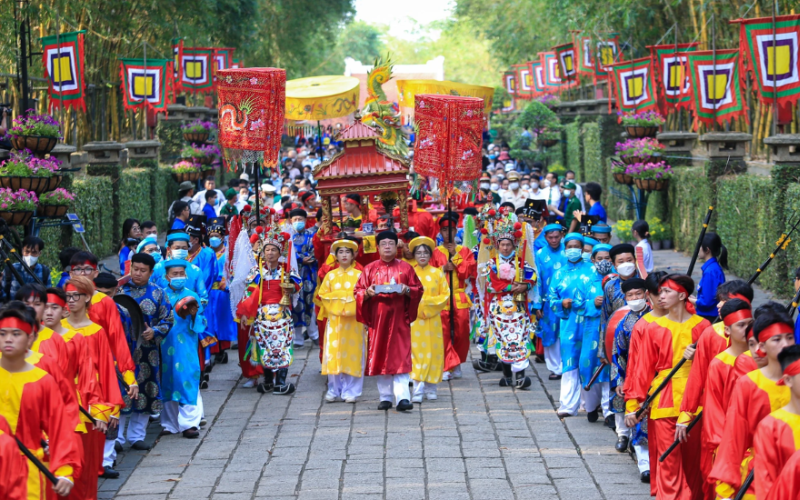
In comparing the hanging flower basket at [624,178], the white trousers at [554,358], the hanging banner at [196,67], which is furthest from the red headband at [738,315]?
the hanging banner at [196,67]

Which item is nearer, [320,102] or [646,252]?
[646,252]

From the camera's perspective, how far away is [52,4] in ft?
61.3

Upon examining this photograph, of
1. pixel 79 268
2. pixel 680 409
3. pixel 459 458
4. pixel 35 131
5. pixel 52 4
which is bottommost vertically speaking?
pixel 459 458

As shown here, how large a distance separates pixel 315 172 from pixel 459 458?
5381 mm

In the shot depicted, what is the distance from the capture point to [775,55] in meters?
14.2

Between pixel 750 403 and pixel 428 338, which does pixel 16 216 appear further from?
pixel 750 403

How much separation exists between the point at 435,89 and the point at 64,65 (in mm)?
6269

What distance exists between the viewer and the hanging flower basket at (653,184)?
2144cm

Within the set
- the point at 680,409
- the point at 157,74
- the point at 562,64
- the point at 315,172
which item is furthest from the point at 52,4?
the point at 562,64

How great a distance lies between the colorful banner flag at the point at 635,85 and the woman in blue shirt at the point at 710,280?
13.7 m

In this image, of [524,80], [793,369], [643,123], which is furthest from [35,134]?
[524,80]

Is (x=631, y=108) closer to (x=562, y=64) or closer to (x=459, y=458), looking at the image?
(x=562, y=64)

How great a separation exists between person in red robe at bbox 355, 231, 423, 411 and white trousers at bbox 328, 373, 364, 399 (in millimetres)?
399

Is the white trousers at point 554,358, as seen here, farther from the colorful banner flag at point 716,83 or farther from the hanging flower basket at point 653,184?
the hanging flower basket at point 653,184
